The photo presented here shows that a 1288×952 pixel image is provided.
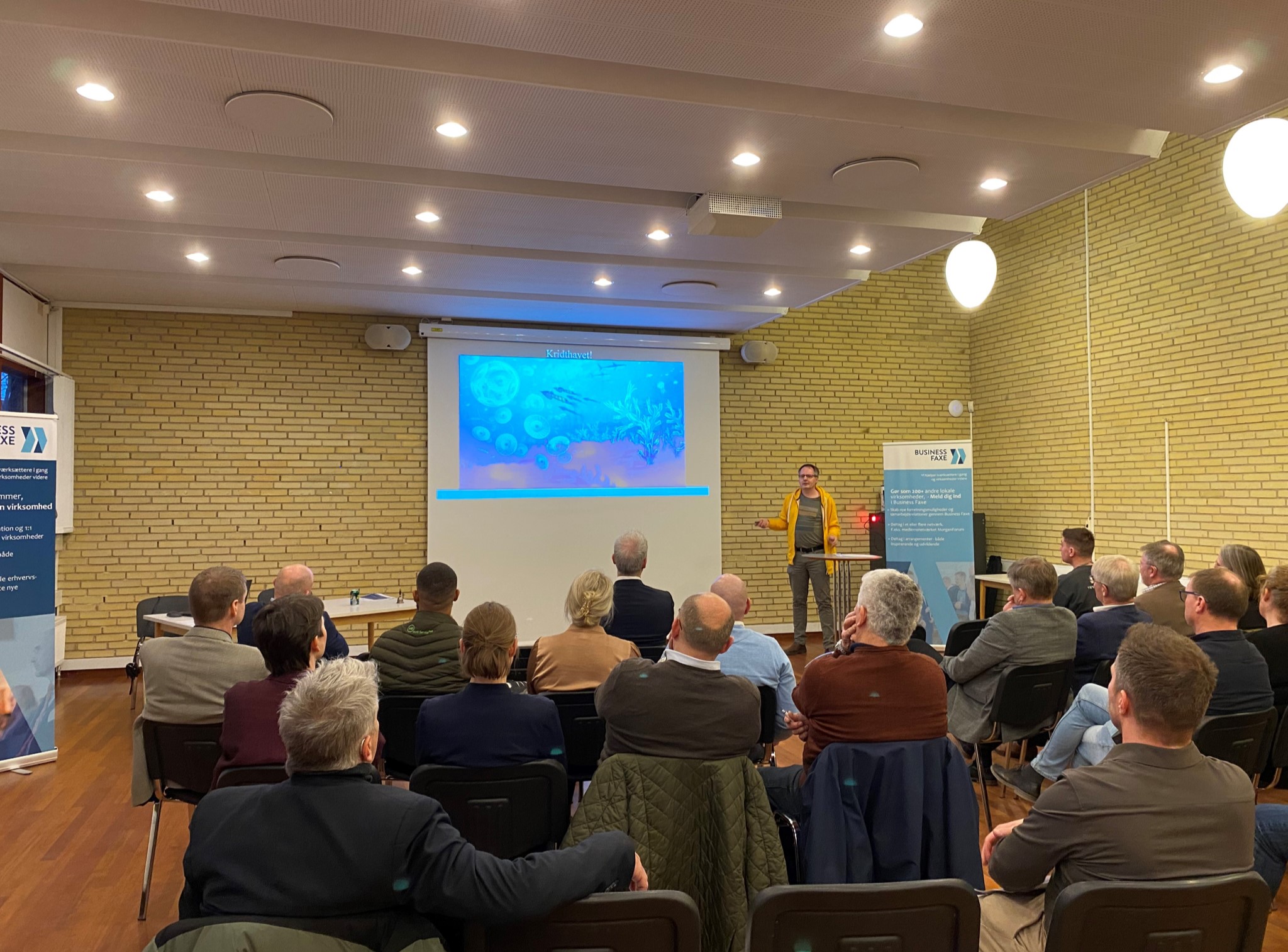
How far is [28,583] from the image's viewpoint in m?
5.27

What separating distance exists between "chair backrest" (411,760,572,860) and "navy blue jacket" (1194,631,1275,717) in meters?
2.36

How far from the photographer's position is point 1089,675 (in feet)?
13.7

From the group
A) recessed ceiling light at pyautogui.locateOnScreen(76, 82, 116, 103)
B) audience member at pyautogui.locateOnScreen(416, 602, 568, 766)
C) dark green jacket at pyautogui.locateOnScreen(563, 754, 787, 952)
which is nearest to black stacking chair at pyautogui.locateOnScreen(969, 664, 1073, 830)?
dark green jacket at pyautogui.locateOnScreen(563, 754, 787, 952)

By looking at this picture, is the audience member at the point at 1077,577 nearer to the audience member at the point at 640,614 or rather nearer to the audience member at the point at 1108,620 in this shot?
the audience member at the point at 1108,620

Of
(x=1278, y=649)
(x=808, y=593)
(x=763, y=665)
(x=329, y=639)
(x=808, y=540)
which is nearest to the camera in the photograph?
(x=763, y=665)

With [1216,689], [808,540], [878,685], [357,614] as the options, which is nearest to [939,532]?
[808,540]

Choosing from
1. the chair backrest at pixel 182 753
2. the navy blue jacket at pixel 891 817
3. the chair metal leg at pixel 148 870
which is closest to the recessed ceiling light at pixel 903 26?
the navy blue jacket at pixel 891 817

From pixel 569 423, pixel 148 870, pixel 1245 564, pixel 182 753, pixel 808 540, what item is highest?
pixel 569 423

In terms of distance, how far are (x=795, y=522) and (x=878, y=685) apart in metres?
6.83

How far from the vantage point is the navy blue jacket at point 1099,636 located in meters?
4.08

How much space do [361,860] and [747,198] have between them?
4.61 meters

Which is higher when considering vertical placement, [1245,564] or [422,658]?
[1245,564]

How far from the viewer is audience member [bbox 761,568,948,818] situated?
249 cm

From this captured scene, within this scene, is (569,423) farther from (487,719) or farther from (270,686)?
(487,719)
